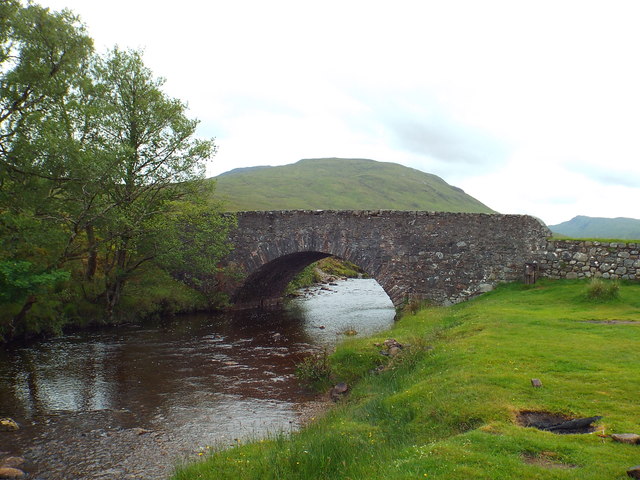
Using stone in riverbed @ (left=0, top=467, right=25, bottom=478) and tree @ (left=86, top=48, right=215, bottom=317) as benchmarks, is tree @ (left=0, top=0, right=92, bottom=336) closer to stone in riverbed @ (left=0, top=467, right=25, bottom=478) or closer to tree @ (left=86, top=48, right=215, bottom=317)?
tree @ (left=86, top=48, right=215, bottom=317)

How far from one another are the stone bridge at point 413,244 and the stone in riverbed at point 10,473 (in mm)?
16396

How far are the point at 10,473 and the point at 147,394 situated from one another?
15.0 ft

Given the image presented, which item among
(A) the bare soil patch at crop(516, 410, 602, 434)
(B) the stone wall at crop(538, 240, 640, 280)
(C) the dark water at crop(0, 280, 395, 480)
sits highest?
(B) the stone wall at crop(538, 240, 640, 280)

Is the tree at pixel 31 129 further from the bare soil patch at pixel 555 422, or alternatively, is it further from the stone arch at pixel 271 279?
the bare soil patch at pixel 555 422

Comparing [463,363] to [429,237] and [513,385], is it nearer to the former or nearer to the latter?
[513,385]

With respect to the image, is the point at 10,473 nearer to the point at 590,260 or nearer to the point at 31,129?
the point at 31,129

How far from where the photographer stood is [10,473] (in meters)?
7.96

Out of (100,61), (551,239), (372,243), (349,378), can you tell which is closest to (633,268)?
(551,239)

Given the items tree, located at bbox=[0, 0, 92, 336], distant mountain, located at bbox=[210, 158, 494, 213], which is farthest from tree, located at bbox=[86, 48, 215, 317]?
distant mountain, located at bbox=[210, 158, 494, 213]

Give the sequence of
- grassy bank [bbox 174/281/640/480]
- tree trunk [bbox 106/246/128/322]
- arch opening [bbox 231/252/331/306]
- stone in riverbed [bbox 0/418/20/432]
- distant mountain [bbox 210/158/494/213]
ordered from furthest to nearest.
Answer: distant mountain [bbox 210/158/494/213]
arch opening [bbox 231/252/331/306]
tree trunk [bbox 106/246/128/322]
stone in riverbed [bbox 0/418/20/432]
grassy bank [bbox 174/281/640/480]

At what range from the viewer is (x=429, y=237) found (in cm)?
2148

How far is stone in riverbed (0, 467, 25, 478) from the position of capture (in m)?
7.92

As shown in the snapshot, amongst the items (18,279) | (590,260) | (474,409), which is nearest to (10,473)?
(474,409)

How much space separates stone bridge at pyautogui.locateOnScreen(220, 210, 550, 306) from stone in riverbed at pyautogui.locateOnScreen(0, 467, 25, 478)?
16396mm
